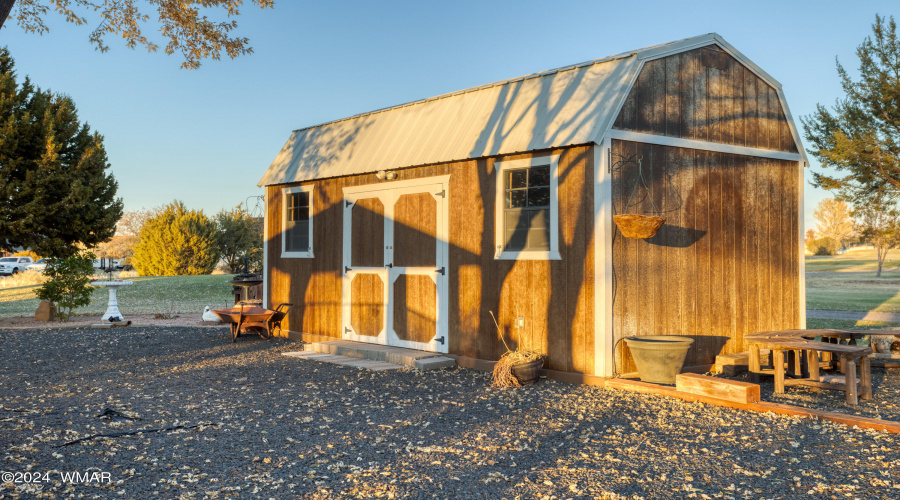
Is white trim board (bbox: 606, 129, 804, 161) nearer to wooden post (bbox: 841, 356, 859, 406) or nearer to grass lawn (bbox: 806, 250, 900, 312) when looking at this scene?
wooden post (bbox: 841, 356, 859, 406)

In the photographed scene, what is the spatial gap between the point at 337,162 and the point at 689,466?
7.22 m

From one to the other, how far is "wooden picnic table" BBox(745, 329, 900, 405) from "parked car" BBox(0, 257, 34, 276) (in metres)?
37.3

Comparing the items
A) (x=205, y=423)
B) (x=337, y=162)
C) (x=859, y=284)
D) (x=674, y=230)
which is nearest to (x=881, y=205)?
A: (x=859, y=284)

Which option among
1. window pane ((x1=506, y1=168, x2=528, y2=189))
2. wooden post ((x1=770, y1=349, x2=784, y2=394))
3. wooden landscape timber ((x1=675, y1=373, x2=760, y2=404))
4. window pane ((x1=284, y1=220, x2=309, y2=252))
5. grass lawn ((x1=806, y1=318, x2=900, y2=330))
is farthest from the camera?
grass lawn ((x1=806, y1=318, x2=900, y2=330))

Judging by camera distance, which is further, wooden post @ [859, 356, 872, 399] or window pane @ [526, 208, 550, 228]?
window pane @ [526, 208, 550, 228]

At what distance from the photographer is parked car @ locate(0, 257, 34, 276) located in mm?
33906

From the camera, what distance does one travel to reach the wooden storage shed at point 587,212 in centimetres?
684

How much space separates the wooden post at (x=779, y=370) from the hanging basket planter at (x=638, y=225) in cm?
164

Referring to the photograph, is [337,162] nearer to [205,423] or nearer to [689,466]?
[205,423]

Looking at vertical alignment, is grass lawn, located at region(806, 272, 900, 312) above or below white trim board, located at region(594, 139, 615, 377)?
below

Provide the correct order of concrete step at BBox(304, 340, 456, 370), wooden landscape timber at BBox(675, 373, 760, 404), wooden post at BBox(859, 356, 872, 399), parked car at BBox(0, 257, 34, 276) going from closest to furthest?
wooden landscape timber at BBox(675, 373, 760, 404) → wooden post at BBox(859, 356, 872, 399) → concrete step at BBox(304, 340, 456, 370) → parked car at BBox(0, 257, 34, 276)

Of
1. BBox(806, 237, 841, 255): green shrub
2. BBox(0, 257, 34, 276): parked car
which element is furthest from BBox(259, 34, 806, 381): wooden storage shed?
BBox(806, 237, 841, 255): green shrub

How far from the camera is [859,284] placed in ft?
97.0

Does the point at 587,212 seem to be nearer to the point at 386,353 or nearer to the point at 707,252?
the point at 707,252
